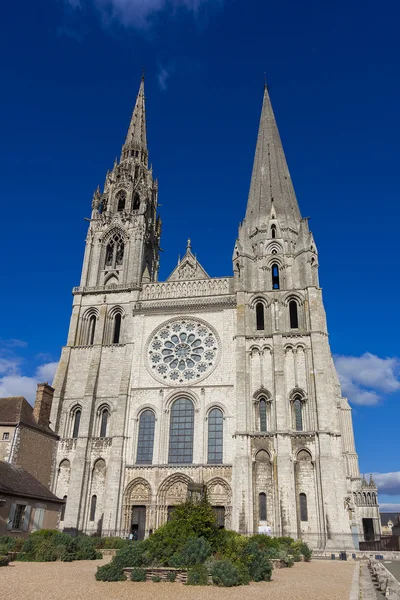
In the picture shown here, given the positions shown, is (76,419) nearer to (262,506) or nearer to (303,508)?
(262,506)

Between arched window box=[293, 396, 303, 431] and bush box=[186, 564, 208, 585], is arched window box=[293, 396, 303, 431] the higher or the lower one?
the higher one

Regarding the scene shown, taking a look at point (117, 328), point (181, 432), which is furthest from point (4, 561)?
point (117, 328)

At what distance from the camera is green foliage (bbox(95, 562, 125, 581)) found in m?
12.9

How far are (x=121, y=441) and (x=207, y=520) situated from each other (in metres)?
16.1

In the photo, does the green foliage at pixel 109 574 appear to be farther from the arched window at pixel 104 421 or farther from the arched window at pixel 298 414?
the arched window at pixel 104 421

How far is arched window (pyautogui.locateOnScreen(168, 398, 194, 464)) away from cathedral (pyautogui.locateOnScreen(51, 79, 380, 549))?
7 centimetres

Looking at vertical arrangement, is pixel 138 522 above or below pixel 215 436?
below

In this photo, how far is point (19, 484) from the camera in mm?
23984

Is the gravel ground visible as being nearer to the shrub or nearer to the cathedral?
the shrub

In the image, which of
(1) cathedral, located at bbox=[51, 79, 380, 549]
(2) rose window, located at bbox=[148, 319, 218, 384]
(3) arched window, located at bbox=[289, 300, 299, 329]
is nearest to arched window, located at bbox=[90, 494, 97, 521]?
(1) cathedral, located at bbox=[51, 79, 380, 549]

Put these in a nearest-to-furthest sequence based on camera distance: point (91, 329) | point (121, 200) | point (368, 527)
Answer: point (91, 329)
point (121, 200)
point (368, 527)

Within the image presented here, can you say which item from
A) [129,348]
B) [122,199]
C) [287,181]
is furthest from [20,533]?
[287,181]

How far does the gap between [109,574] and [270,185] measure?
114ft

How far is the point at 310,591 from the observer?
11.8 m
